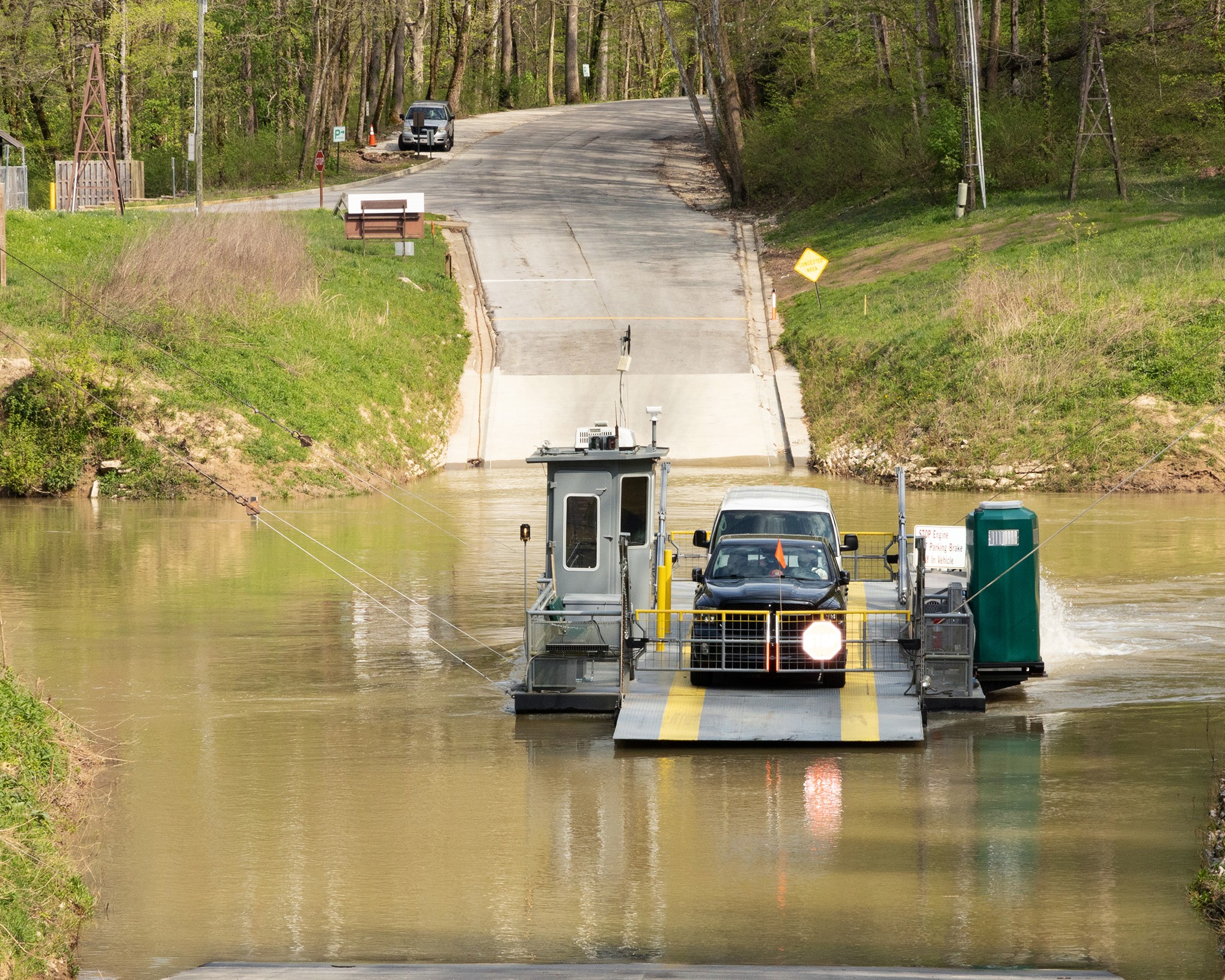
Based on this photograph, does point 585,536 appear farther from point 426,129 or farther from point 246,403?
point 426,129

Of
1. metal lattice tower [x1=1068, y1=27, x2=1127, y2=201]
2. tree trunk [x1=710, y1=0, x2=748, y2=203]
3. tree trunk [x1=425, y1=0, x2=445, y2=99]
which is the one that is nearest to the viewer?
metal lattice tower [x1=1068, y1=27, x2=1127, y2=201]

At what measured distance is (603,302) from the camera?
43500mm

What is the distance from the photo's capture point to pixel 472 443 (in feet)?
120

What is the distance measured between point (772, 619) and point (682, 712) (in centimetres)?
145

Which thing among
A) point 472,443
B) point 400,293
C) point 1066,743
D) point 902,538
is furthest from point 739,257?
point 1066,743

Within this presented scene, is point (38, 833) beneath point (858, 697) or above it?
beneath

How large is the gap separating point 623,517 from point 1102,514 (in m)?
15.2

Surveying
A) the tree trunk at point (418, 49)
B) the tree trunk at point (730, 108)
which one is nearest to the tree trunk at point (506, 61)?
the tree trunk at point (418, 49)

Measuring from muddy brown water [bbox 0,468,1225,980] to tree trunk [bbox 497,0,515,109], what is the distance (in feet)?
230

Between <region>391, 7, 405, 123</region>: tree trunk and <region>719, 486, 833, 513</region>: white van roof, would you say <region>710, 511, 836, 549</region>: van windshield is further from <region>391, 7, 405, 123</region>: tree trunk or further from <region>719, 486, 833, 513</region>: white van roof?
<region>391, 7, 405, 123</region>: tree trunk

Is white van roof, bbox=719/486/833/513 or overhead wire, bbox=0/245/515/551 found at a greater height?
overhead wire, bbox=0/245/515/551

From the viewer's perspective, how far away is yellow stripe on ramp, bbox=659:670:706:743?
47.6 feet

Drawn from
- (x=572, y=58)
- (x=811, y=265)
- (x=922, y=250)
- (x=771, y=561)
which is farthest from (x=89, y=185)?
(x=572, y=58)

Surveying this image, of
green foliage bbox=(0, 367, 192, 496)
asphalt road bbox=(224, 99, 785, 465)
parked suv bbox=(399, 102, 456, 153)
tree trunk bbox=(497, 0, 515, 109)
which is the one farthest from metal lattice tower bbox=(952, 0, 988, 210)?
tree trunk bbox=(497, 0, 515, 109)
